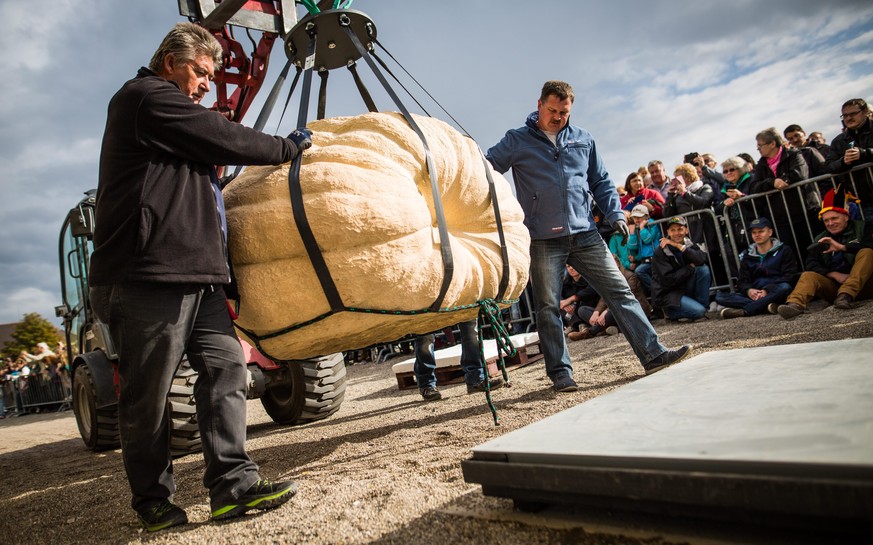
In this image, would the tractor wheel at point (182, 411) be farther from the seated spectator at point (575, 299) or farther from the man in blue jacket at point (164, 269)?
the seated spectator at point (575, 299)

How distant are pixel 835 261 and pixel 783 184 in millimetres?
1048

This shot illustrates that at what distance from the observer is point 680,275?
6609mm

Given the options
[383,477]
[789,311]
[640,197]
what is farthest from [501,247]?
[640,197]

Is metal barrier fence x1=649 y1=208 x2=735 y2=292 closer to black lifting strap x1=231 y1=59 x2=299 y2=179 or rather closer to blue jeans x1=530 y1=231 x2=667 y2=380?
blue jeans x1=530 y1=231 x2=667 y2=380

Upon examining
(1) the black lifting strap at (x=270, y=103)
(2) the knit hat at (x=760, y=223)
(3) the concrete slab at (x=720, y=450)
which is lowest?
(3) the concrete slab at (x=720, y=450)

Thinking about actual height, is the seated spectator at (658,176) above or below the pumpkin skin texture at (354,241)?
above

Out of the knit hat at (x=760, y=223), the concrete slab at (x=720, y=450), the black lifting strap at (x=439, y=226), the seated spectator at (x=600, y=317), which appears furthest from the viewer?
the seated spectator at (x=600, y=317)

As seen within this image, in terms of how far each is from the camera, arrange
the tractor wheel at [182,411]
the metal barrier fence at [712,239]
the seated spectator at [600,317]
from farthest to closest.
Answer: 1. the seated spectator at [600,317]
2. the metal barrier fence at [712,239]
3. the tractor wheel at [182,411]

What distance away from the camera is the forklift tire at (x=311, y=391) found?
185 inches

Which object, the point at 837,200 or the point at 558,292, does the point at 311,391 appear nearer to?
the point at 558,292

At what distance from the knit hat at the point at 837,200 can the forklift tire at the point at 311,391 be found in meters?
5.00

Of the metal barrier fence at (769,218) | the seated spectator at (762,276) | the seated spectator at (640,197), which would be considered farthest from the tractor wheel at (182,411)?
the seated spectator at (640,197)

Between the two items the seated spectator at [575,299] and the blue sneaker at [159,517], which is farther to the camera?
the seated spectator at [575,299]

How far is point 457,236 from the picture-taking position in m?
2.63
